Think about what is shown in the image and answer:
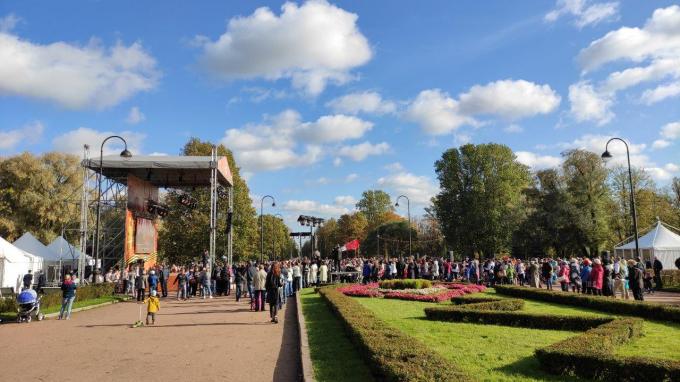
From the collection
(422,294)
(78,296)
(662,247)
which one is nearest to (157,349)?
(422,294)

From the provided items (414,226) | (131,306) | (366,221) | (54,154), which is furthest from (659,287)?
(366,221)

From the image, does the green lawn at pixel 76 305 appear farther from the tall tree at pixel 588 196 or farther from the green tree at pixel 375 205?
the green tree at pixel 375 205

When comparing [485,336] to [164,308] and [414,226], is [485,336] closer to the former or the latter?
[164,308]

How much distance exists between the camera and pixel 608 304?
1425 cm

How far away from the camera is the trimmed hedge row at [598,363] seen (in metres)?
6.14

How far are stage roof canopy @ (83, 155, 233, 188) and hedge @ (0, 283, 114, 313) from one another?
277 inches

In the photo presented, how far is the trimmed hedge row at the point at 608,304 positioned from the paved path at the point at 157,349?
29.8ft

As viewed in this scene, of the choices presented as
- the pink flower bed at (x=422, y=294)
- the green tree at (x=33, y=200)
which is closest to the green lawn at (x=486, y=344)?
the pink flower bed at (x=422, y=294)

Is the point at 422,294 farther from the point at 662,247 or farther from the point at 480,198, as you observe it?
the point at 480,198

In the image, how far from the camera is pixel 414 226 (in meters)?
84.7

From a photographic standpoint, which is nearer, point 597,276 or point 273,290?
point 273,290

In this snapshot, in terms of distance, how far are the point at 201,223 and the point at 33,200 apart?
590 inches

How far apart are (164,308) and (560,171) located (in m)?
37.4

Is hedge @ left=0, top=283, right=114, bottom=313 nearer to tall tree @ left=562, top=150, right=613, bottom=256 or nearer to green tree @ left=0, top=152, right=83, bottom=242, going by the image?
green tree @ left=0, top=152, right=83, bottom=242
